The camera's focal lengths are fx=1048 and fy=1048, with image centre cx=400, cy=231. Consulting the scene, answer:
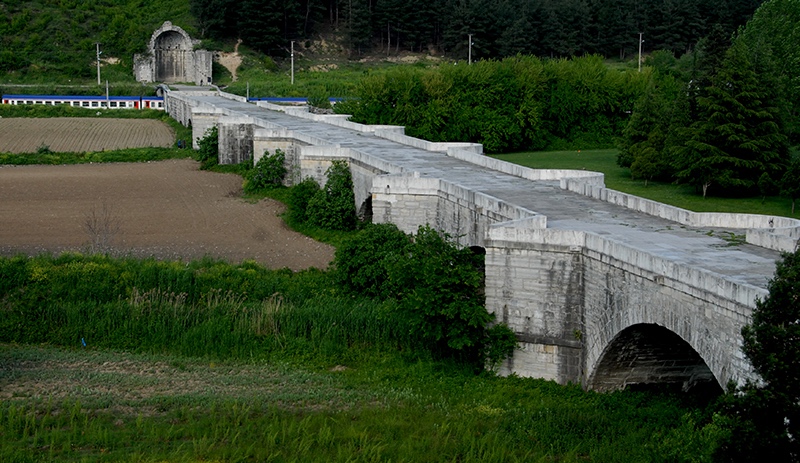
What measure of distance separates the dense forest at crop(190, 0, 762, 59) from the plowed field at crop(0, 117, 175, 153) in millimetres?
23164

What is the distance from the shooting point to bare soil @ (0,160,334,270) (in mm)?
26844

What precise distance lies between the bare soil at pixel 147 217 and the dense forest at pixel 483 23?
43.5 m

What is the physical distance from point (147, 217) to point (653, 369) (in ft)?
64.4

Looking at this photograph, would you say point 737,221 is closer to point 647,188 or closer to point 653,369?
point 653,369

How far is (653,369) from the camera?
15.9 metres

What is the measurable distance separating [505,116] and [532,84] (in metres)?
2.44

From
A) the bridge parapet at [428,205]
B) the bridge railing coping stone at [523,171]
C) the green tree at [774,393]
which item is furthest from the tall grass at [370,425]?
the bridge railing coping stone at [523,171]

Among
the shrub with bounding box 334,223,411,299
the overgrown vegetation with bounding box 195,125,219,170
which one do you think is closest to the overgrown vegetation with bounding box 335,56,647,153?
the overgrown vegetation with bounding box 195,125,219,170

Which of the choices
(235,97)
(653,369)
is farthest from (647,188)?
(235,97)

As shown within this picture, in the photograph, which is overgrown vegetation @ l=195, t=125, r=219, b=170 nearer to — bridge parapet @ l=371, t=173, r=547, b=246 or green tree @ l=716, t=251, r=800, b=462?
bridge parapet @ l=371, t=173, r=547, b=246

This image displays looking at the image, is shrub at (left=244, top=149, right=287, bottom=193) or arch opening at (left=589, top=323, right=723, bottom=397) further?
shrub at (left=244, top=149, right=287, bottom=193)

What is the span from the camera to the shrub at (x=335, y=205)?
1182 inches

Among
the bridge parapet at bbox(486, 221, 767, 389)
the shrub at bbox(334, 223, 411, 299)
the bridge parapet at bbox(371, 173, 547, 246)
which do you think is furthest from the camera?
the shrub at bbox(334, 223, 411, 299)

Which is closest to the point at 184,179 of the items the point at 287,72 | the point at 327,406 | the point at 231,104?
the point at 231,104
